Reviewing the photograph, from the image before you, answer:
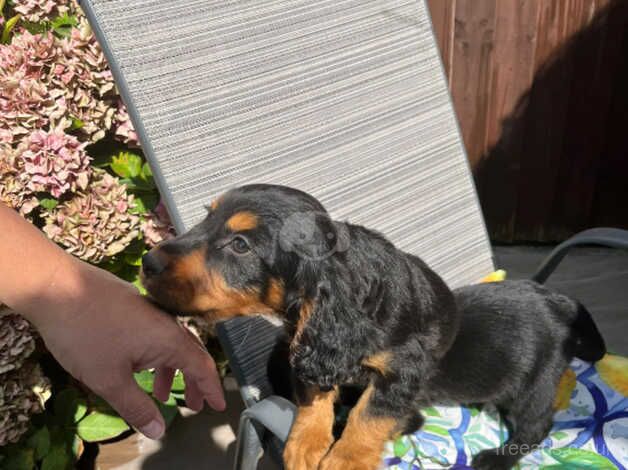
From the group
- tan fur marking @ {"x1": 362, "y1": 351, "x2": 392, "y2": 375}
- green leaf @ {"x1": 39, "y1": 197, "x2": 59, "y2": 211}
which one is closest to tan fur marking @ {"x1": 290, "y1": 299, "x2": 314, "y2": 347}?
tan fur marking @ {"x1": 362, "y1": 351, "x2": 392, "y2": 375}

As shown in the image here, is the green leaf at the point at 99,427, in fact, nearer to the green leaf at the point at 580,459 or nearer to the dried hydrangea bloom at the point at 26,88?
the dried hydrangea bloom at the point at 26,88

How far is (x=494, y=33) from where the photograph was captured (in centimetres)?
438

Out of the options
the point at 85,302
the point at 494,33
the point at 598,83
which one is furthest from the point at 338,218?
the point at 598,83

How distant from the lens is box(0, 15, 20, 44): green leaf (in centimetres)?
245

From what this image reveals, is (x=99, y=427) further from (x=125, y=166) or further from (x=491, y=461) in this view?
(x=491, y=461)

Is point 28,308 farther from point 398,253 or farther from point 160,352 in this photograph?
point 398,253

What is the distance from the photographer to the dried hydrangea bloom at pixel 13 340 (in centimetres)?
234

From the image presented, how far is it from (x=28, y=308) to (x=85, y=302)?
12 centimetres

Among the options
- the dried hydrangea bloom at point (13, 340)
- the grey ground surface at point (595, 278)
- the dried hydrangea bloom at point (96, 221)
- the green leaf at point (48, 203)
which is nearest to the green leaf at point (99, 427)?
the dried hydrangea bloom at point (13, 340)

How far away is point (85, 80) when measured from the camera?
2.48 meters

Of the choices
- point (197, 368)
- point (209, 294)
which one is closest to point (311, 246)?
point (209, 294)

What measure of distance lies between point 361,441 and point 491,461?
44 centimetres

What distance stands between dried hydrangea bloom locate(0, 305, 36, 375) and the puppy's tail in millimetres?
1884

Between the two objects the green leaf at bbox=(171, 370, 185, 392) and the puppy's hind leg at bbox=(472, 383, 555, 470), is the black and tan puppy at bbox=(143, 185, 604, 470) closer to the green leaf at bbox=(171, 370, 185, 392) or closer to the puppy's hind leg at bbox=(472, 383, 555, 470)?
the puppy's hind leg at bbox=(472, 383, 555, 470)
